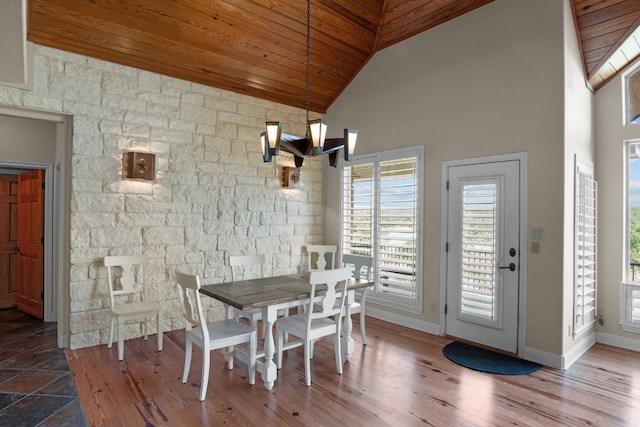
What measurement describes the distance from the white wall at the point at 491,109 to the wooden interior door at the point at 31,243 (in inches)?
170

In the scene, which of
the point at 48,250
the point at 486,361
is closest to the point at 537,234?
the point at 486,361

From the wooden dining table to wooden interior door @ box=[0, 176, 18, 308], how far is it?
3.93m

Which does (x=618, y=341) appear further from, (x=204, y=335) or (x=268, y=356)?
(x=204, y=335)

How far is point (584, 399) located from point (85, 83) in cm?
522

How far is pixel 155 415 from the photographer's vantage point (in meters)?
2.51

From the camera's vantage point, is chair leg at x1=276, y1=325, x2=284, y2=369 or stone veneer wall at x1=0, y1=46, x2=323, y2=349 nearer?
chair leg at x1=276, y1=325, x2=284, y2=369

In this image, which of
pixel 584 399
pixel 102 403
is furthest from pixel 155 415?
pixel 584 399

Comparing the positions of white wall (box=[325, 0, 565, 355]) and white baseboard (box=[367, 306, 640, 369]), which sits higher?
white wall (box=[325, 0, 565, 355])

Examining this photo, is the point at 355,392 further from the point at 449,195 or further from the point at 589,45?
the point at 589,45

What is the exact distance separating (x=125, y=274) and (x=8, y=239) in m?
2.82

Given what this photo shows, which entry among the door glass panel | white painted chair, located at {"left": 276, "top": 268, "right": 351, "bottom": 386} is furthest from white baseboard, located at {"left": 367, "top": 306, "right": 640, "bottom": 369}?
white painted chair, located at {"left": 276, "top": 268, "right": 351, "bottom": 386}

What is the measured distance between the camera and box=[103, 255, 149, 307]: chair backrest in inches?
147

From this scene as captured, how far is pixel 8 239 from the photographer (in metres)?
5.26

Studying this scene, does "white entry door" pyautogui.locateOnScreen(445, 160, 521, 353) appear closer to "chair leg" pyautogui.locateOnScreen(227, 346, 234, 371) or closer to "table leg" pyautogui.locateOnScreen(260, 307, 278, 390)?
"table leg" pyautogui.locateOnScreen(260, 307, 278, 390)
